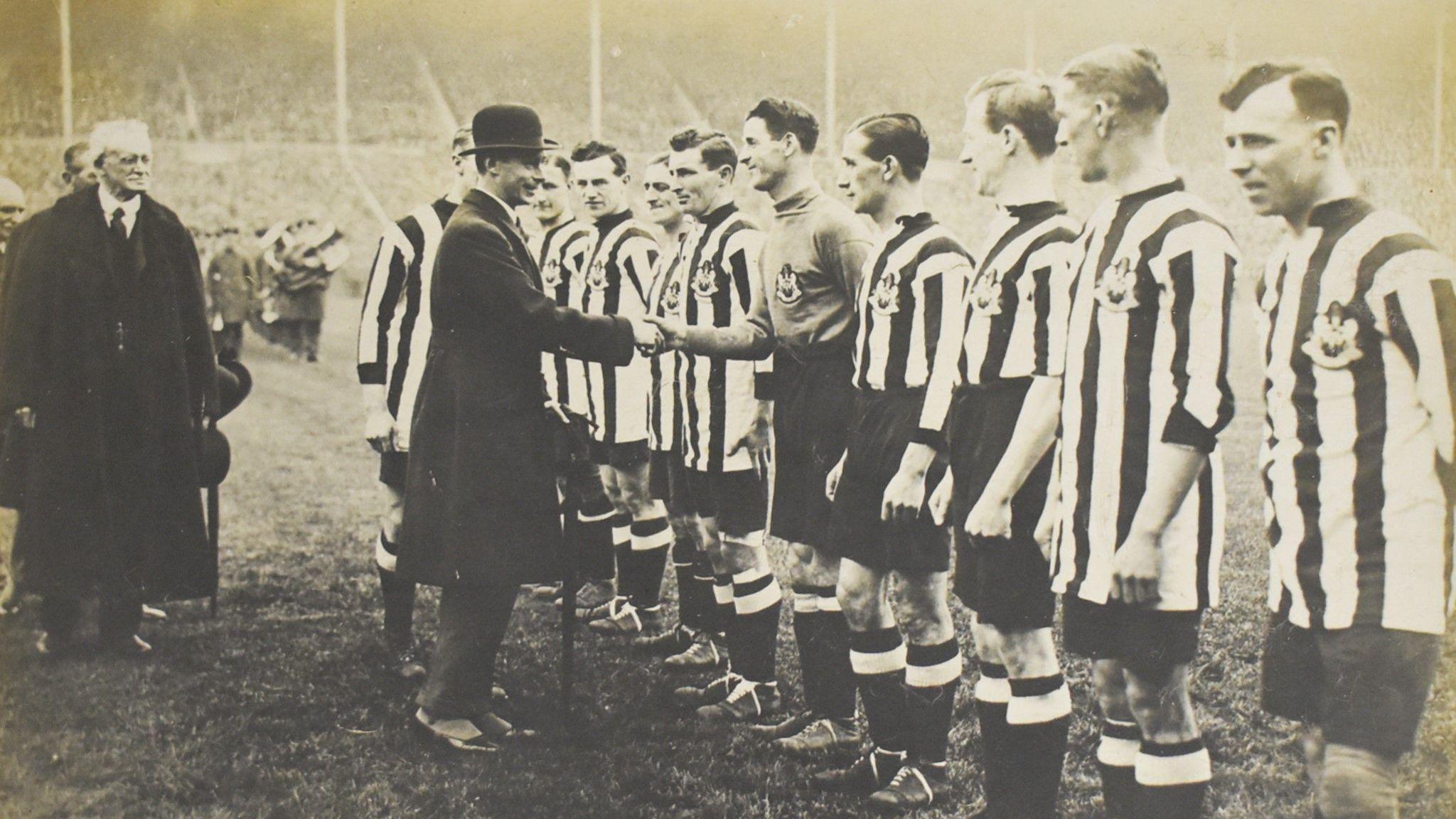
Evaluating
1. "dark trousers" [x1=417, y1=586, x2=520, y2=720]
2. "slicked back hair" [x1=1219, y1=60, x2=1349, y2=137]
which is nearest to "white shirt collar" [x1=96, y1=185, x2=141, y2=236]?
"dark trousers" [x1=417, y1=586, x2=520, y2=720]

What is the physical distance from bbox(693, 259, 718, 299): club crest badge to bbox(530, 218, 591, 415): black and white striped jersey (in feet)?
4.15

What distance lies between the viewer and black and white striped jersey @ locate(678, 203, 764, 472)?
3.88m

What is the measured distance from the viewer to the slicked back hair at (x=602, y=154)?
4906mm

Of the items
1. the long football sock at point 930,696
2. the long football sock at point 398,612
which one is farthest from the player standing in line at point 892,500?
the long football sock at point 398,612

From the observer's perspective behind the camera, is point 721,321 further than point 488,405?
Yes

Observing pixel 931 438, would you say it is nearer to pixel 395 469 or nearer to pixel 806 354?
pixel 806 354

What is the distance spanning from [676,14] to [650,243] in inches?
51.2

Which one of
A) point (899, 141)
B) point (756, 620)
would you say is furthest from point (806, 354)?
point (756, 620)

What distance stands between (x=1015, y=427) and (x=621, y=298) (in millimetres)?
2576

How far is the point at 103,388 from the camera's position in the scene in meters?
4.31

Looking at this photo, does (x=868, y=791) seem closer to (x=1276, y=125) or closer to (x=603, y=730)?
(x=603, y=730)

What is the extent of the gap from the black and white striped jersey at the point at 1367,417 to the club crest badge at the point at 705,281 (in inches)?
80.8

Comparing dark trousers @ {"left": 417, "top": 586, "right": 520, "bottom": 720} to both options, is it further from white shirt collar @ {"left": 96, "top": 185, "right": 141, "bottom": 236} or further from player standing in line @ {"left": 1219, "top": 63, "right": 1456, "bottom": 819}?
player standing in line @ {"left": 1219, "top": 63, "right": 1456, "bottom": 819}

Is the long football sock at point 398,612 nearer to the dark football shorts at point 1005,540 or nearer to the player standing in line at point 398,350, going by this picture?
the player standing in line at point 398,350
